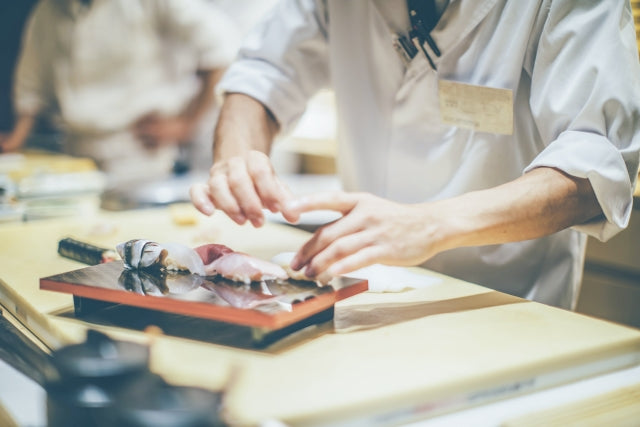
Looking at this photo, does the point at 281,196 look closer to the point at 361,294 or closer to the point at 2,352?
the point at 361,294

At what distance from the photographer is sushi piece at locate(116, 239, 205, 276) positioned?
117cm

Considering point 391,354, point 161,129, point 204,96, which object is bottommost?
point 391,354

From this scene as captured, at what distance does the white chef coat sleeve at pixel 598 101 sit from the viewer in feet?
3.86

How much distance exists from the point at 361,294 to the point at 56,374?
628mm

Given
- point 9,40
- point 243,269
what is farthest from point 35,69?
point 243,269

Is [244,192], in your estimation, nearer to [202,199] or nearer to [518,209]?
[202,199]

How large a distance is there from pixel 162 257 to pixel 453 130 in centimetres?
75

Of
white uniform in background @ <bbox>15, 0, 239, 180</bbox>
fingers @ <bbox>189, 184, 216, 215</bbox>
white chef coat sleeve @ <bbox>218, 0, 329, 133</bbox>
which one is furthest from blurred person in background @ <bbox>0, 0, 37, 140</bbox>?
fingers @ <bbox>189, 184, 216, 215</bbox>

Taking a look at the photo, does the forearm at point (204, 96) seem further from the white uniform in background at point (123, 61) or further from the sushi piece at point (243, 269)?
the sushi piece at point (243, 269)

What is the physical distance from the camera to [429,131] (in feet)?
5.29

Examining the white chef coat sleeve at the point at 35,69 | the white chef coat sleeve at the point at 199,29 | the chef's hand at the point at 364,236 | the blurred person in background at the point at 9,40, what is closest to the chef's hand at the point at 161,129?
the white chef coat sleeve at the point at 199,29

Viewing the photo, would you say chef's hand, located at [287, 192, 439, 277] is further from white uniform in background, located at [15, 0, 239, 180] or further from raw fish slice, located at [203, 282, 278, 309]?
white uniform in background, located at [15, 0, 239, 180]

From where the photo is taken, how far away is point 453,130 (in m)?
1.57

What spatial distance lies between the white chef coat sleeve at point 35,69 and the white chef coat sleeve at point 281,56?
2.21 metres
